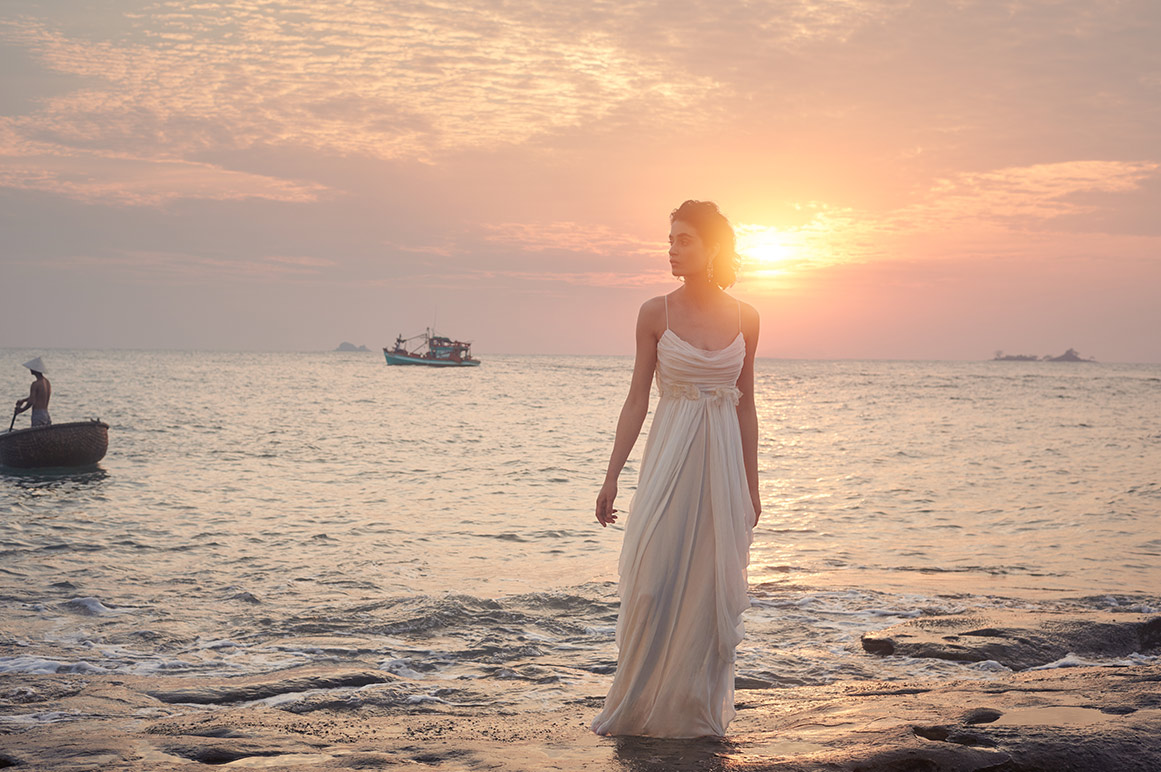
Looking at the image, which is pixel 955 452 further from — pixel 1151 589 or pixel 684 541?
pixel 684 541

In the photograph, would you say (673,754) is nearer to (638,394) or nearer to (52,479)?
(638,394)

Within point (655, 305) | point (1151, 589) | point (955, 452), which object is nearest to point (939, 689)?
point (655, 305)

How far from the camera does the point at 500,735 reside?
434 centimetres

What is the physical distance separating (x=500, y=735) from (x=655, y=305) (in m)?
2.23

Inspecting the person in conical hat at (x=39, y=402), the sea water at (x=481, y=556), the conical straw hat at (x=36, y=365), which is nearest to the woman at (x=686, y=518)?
the sea water at (x=481, y=556)

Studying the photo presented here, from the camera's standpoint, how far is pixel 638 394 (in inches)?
162

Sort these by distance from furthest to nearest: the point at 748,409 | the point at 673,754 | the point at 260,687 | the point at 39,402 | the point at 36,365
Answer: the point at 39,402, the point at 36,365, the point at 260,687, the point at 748,409, the point at 673,754

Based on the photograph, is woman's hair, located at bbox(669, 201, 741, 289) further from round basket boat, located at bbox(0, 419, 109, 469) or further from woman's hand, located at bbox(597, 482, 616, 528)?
round basket boat, located at bbox(0, 419, 109, 469)

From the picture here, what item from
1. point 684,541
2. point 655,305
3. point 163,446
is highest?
point 655,305

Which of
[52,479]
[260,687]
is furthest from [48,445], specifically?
[260,687]

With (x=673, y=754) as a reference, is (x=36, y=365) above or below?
above

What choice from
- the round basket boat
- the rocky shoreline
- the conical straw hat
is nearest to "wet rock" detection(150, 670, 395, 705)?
the rocky shoreline

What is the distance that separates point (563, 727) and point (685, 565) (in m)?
1.14

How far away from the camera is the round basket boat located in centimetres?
1895
